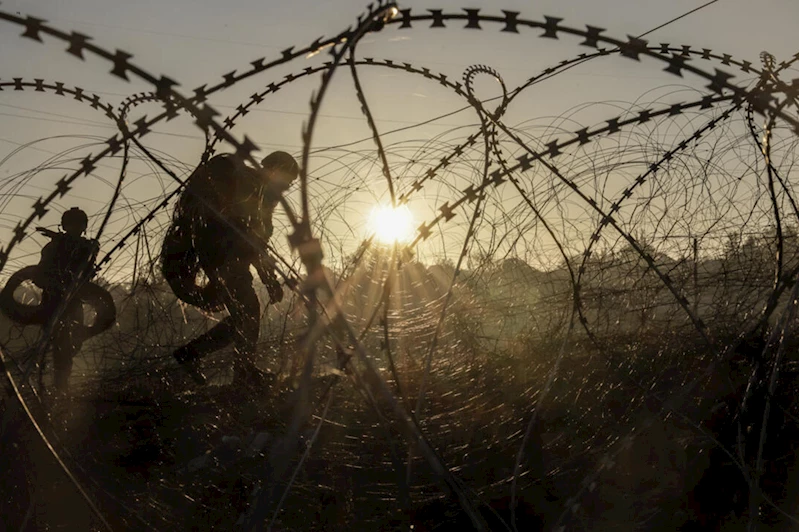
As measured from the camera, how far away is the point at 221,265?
194 inches

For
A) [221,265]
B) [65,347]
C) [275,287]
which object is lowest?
[65,347]

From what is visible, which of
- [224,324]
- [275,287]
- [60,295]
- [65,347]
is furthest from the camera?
[65,347]

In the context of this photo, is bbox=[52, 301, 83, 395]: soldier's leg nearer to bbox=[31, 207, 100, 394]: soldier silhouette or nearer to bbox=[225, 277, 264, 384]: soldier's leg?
bbox=[31, 207, 100, 394]: soldier silhouette

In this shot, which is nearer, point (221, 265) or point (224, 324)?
point (221, 265)

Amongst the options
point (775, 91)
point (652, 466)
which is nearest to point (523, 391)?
point (652, 466)

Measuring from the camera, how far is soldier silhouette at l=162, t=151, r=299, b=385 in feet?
14.4

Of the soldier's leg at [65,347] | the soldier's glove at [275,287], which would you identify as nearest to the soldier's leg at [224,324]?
the soldier's glove at [275,287]

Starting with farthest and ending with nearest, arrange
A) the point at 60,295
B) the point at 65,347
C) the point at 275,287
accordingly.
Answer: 1. the point at 65,347
2. the point at 60,295
3. the point at 275,287

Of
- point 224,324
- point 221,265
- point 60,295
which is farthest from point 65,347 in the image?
point 221,265

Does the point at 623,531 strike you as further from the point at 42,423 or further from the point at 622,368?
the point at 42,423

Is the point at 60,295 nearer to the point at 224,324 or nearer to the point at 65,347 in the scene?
the point at 65,347

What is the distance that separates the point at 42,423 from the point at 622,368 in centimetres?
300

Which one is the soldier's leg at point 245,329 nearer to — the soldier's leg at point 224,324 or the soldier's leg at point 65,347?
the soldier's leg at point 224,324

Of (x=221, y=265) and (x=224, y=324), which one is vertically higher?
(x=221, y=265)
